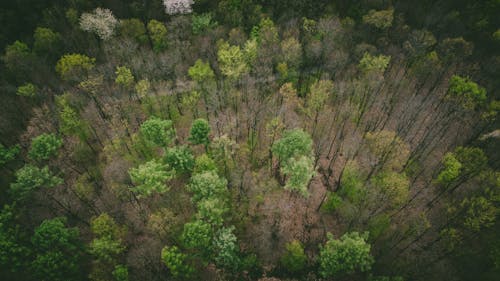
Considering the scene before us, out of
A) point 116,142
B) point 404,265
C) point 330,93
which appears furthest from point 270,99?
point 404,265

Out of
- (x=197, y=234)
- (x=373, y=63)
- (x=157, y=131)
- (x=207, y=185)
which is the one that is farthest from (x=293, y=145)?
(x=373, y=63)

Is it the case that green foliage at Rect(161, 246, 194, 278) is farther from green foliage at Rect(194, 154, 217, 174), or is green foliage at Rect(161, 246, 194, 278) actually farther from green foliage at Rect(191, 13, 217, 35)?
green foliage at Rect(191, 13, 217, 35)

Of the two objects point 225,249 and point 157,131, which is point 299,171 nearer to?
point 225,249

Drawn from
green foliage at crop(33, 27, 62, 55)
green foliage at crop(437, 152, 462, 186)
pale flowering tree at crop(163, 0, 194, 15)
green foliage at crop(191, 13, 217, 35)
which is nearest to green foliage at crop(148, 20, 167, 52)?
pale flowering tree at crop(163, 0, 194, 15)

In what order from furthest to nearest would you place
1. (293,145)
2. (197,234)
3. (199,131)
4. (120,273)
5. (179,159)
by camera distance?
(199,131) → (179,159) → (293,145) → (197,234) → (120,273)

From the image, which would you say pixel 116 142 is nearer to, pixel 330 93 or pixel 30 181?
pixel 30 181
